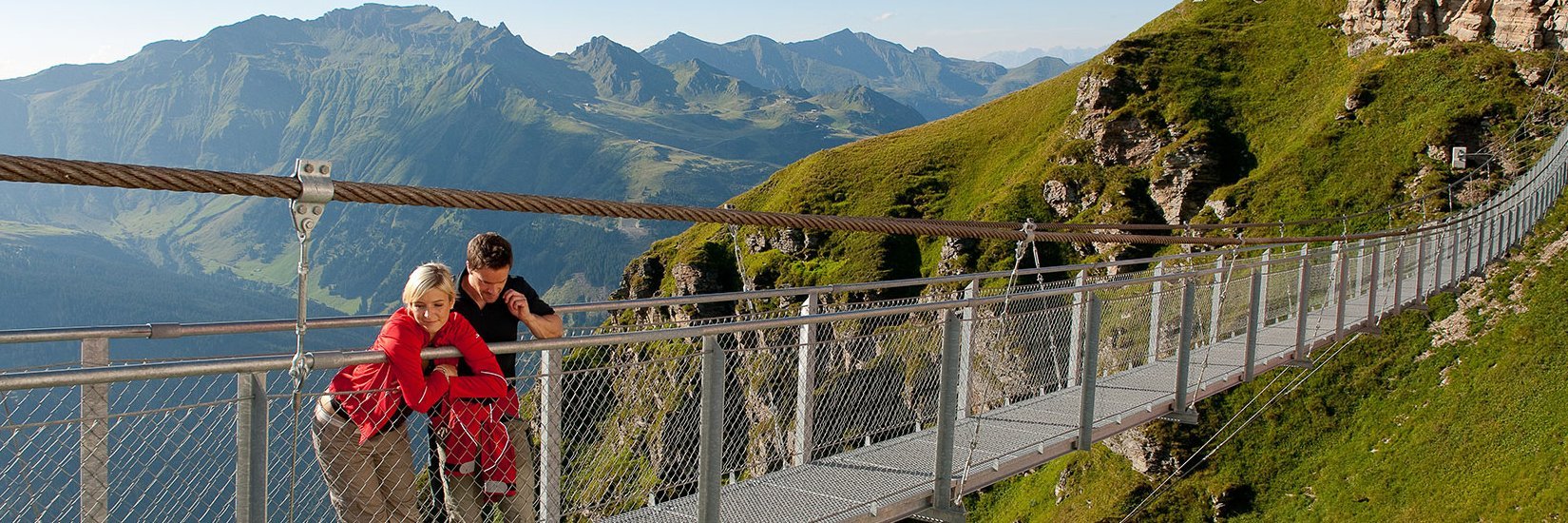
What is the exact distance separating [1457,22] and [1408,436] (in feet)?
127

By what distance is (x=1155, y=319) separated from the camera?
33.0 feet

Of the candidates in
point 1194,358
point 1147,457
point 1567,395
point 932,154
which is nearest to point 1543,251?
point 1567,395

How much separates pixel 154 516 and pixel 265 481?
0.72 m

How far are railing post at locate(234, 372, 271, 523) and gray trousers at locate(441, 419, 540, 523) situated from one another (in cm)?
106

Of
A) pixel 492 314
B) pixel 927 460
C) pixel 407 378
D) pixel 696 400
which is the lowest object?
pixel 927 460

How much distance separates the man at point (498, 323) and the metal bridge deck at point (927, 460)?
39.9 inches

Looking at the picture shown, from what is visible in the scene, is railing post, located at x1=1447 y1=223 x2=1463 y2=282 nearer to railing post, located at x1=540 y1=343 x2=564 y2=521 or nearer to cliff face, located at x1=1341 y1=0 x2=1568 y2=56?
railing post, located at x1=540 y1=343 x2=564 y2=521

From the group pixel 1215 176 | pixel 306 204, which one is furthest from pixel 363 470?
pixel 1215 176

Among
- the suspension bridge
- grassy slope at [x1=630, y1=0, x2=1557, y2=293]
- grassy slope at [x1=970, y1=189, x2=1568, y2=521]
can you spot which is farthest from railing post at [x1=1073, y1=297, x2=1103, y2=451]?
grassy slope at [x1=630, y1=0, x2=1557, y2=293]

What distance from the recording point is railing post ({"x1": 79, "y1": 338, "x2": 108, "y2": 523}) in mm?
3814

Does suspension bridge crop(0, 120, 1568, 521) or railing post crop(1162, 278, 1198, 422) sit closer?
suspension bridge crop(0, 120, 1568, 521)

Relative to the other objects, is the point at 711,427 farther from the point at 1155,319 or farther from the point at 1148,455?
the point at 1148,455

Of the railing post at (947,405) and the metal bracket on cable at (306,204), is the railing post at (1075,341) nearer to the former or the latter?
the railing post at (947,405)

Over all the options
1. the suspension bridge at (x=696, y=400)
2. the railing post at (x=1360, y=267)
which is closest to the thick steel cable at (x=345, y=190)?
the suspension bridge at (x=696, y=400)
